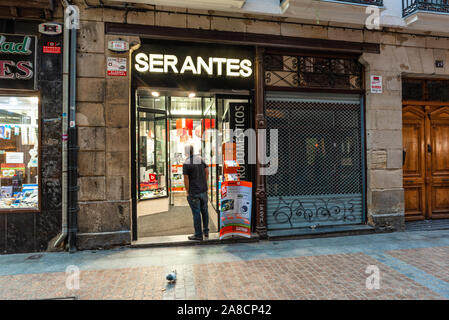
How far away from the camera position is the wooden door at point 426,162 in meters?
7.20

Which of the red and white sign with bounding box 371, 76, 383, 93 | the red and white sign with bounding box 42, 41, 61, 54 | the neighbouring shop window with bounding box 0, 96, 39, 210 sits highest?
the red and white sign with bounding box 42, 41, 61, 54

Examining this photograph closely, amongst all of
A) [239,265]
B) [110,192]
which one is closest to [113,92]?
[110,192]

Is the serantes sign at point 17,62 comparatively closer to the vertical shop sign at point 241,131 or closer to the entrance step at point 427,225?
the vertical shop sign at point 241,131

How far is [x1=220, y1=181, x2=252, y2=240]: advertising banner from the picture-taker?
225 inches

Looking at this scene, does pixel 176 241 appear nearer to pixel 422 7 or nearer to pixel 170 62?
pixel 170 62

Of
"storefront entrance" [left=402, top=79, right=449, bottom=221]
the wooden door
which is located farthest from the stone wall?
the wooden door

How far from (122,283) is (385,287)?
3.87 meters

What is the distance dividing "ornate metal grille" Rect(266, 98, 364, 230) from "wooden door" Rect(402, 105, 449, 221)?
164 cm

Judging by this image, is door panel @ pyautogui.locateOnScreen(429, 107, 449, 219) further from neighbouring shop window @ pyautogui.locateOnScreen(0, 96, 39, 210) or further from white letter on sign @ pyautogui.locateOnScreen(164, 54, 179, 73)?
neighbouring shop window @ pyautogui.locateOnScreen(0, 96, 39, 210)

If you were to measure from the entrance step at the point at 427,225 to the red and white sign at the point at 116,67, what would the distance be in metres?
8.13

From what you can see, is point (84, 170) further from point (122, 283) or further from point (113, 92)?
point (122, 283)

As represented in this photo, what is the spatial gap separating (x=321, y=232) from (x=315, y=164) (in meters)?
1.70

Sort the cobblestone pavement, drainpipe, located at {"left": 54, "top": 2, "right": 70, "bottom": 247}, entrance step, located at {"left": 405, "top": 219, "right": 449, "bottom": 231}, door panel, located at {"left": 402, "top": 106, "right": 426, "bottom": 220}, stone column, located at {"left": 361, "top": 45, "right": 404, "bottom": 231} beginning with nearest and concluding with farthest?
the cobblestone pavement
drainpipe, located at {"left": 54, "top": 2, "right": 70, "bottom": 247}
stone column, located at {"left": 361, "top": 45, "right": 404, "bottom": 231}
entrance step, located at {"left": 405, "top": 219, "right": 449, "bottom": 231}
door panel, located at {"left": 402, "top": 106, "right": 426, "bottom": 220}
